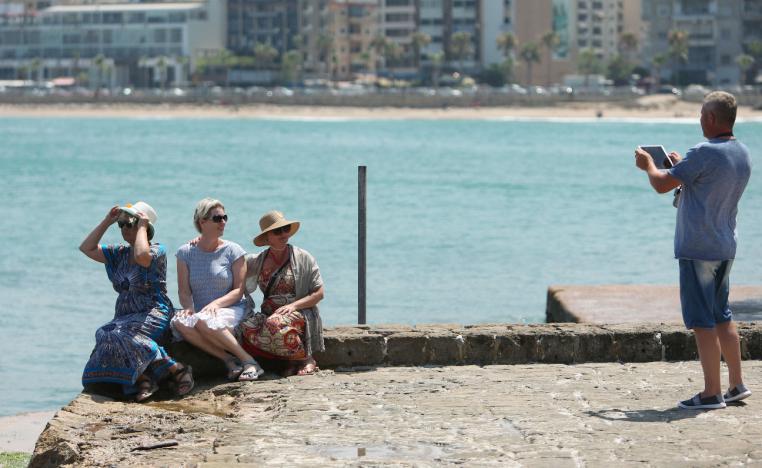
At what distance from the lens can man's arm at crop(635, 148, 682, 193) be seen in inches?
301

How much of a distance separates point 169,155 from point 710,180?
73.3 metres

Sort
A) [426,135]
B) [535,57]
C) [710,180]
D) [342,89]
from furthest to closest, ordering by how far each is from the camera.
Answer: [535,57]
[342,89]
[426,135]
[710,180]

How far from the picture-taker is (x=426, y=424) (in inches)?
299

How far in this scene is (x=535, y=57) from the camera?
157 meters

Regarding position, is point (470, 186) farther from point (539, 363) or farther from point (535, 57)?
point (535, 57)

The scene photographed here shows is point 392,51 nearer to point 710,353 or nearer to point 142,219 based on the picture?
point 142,219

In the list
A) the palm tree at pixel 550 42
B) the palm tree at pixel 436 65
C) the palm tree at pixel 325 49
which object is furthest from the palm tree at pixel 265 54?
the palm tree at pixel 550 42

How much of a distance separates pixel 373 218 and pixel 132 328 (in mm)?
31188

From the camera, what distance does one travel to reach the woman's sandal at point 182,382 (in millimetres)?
8641

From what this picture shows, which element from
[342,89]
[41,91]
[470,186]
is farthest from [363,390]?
[41,91]

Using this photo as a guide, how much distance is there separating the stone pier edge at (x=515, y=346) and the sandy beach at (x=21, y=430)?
271 centimetres

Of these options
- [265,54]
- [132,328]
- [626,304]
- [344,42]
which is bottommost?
[626,304]

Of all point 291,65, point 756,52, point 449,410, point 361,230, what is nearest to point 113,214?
point 449,410

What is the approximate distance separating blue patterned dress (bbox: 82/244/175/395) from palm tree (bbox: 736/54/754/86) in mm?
127217
